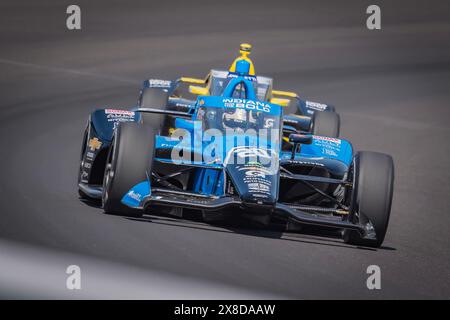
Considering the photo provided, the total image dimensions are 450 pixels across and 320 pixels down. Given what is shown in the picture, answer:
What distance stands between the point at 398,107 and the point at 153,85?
741 cm

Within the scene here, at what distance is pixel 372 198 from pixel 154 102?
5.18 metres

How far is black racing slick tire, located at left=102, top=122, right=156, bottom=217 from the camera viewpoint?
11.8 meters

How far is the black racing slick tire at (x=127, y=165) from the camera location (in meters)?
11.8

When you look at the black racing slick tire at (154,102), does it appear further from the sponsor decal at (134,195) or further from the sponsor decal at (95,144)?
the sponsor decal at (134,195)

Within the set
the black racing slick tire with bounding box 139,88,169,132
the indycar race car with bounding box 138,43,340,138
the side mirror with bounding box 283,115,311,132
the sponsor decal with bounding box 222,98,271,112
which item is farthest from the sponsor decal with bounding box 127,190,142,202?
the side mirror with bounding box 283,115,311,132

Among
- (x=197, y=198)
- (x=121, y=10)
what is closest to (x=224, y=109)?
(x=197, y=198)

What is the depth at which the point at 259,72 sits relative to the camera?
25.8 meters

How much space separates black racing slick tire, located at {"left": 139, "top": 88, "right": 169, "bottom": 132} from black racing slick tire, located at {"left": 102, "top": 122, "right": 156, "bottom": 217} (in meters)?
3.84

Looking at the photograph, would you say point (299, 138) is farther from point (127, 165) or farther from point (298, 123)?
point (298, 123)

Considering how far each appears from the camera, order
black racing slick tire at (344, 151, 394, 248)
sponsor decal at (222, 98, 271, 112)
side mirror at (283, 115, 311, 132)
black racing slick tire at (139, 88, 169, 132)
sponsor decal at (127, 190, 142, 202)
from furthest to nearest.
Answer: side mirror at (283, 115, 311, 132)
black racing slick tire at (139, 88, 169, 132)
sponsor decal at (222, 98, 271, 112)
black racing slick tire at (344, 151, 394, 248)
sponsor decal at (127, 190, 142, 202)

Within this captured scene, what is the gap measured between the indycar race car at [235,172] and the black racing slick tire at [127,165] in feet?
0.03

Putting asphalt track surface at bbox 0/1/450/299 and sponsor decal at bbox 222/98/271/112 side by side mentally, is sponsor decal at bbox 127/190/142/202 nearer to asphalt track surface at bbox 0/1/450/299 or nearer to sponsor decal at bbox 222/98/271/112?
asphalt track surface at bbox 0/1/450/299

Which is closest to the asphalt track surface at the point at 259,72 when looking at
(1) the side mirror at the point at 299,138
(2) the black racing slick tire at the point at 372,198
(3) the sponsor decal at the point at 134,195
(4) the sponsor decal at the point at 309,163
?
(2) the black racing slick tire at the point at 372,198
